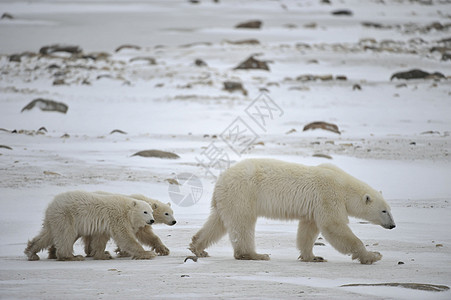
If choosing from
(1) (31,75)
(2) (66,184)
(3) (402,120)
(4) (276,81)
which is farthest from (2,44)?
(2) (66,184)

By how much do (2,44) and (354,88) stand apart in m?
23.3

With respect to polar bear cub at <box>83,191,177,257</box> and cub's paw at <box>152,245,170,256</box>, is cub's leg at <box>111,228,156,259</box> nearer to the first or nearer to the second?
polar bear cub at <box>83,191,177,257</box>

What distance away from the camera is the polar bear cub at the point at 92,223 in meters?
7.19

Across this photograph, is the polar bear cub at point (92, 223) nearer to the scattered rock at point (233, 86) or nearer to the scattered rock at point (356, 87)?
the scattered rock at point (233, 86)

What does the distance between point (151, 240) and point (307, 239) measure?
6.48 feet

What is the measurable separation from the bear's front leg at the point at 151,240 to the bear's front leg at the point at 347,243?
2024 millimetres

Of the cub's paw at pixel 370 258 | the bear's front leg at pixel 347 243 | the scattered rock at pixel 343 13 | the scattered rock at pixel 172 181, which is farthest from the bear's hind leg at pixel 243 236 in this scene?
the scattered rock at pixel 343 13

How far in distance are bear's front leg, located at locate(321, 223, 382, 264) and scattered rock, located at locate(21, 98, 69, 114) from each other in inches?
619

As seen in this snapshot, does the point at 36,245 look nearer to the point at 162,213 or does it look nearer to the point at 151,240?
the point at 151,240

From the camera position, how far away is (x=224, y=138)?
1728 cm

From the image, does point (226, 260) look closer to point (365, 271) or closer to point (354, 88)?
point (365, 271)

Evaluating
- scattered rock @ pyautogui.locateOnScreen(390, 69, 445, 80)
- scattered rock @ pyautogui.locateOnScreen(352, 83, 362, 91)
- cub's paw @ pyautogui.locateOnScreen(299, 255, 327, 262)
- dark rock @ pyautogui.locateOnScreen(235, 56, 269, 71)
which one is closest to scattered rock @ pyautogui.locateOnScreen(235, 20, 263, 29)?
dark rock @ pyautogui.locateOnScreen(235, 56, 269, 71)

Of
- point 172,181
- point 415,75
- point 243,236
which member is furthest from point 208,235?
point 415,75

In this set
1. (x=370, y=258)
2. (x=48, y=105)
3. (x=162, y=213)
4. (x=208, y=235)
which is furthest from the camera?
(x=48, y=105)
